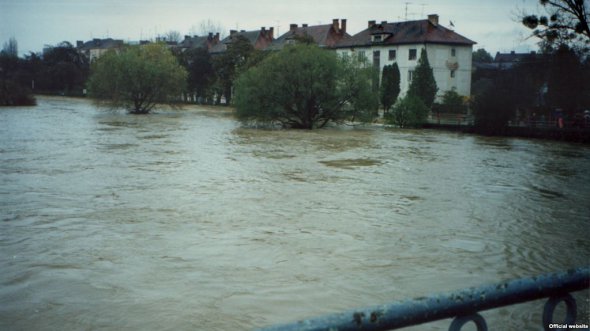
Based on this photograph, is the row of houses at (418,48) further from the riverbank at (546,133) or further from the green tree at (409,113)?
the riverbank at (546,133)

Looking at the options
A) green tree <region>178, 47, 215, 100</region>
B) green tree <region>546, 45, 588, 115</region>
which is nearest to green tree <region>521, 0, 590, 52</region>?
green tree <region>546, 45, 588, 115</region>

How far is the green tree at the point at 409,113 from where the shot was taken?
152ft

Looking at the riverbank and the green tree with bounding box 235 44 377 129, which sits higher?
the green tree with bounding box 235 44 377 129

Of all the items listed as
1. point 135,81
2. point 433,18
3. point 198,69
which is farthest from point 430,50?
point 198,69

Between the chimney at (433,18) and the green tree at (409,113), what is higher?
the chimney at (433,18)

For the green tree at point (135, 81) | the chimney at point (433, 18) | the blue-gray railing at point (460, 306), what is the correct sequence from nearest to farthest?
the blue-gray railing at point (460, 306) < the green tree at point (135, 81) < the chimney at point (433, 18)

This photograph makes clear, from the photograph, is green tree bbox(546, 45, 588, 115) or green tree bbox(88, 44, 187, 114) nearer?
green tree bbox(546, 45, 588, 115)

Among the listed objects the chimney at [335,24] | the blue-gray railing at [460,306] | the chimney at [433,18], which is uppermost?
the chimney at [335,24]

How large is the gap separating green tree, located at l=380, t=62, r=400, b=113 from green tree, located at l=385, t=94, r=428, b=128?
1235 cm

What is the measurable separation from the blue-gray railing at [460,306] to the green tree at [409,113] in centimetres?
4534

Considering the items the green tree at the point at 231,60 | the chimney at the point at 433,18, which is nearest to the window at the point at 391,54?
the chimney at the point at 433,18

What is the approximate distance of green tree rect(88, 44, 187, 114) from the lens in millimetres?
58531

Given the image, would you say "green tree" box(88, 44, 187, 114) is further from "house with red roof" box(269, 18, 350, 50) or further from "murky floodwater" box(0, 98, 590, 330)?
"murky floodwater" box(0, 98, 590, 330)

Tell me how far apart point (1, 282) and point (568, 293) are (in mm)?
8108
